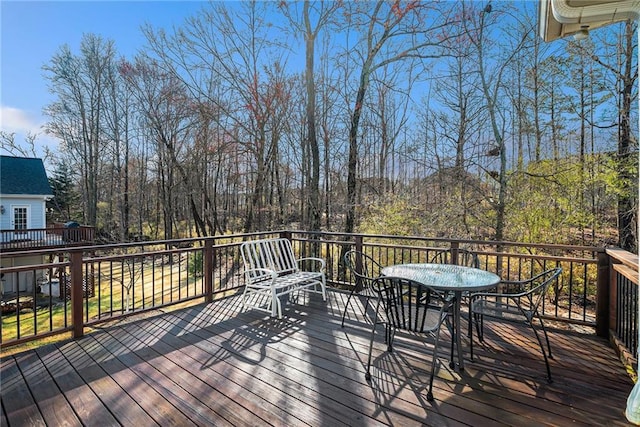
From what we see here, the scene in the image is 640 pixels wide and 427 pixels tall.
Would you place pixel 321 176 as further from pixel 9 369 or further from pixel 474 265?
pixel 9 369

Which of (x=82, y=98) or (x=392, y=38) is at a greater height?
(x=82, y=98)

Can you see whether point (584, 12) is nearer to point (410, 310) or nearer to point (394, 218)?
point (410, 310)

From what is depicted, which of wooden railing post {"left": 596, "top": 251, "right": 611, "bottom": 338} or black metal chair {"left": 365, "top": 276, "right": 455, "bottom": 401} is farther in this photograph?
wooden railing post {"left": 596, "top": 251, "right": 611, "bottom": 338}

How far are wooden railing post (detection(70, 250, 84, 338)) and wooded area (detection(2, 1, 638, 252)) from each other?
18.8 feet

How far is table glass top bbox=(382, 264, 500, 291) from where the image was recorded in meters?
2.29

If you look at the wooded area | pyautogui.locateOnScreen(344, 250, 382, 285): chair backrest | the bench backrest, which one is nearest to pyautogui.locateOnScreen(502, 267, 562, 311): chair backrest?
pyautogui.locateOnScreen(344, 250, 382, 285): chair backrest

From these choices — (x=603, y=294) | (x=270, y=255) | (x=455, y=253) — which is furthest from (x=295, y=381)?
(x=603, y=294)

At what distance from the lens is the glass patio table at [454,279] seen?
2.28 metres

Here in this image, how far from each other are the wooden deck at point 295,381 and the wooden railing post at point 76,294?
0.15 meters

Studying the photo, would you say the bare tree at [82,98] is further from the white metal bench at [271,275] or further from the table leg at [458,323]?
the table leg at [458,323]

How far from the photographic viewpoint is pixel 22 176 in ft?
45.7

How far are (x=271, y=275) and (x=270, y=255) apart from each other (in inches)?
22.6

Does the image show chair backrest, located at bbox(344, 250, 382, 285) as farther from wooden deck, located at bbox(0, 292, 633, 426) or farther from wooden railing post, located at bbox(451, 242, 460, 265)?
wooden railing post, located at bbox(451, 242, 460, 265)

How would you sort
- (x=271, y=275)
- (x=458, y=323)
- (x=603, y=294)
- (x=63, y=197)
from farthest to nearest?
(x=63, y=197) → (x=271, y=275) → (x=603, y=294) → (x=458, y=323)
